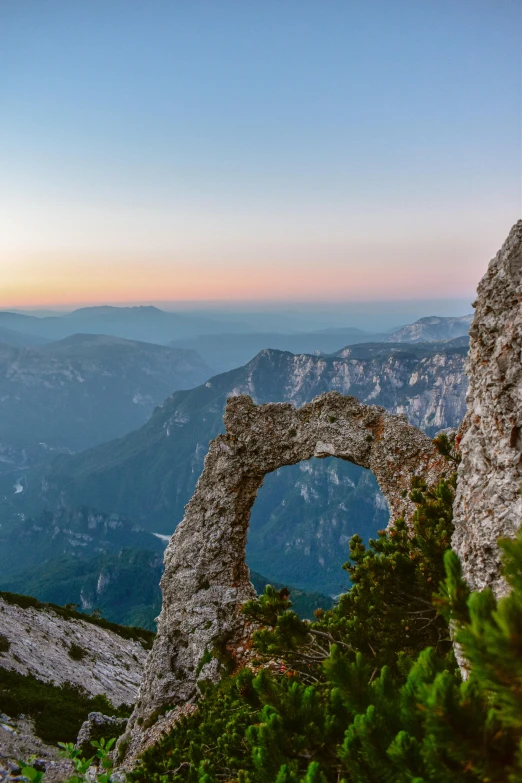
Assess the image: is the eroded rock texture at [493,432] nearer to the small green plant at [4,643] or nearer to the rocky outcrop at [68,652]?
the rocky outcrop at [68,652]

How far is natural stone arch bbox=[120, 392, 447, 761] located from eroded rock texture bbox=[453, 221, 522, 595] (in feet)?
32.1

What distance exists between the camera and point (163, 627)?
61.3 ft

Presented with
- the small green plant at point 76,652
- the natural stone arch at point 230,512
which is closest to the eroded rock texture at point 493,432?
the natural stone arch at point 230,512

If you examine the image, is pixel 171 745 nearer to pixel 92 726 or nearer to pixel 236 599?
pixel 236 599

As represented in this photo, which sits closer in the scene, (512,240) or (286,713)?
(286,713)

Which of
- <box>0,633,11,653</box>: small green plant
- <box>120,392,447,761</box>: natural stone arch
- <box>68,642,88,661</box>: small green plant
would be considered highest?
<box>120,392,447,761</box>: natural stone arch

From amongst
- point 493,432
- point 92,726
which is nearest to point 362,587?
point 493,432

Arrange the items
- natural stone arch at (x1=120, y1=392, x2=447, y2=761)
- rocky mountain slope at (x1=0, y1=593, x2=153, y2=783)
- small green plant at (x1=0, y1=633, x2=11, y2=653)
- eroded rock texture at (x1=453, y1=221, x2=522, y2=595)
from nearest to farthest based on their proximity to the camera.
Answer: eroded rock texture at (x1=453, y1=221, x2=522, y2=595) < natural stone arch at (x1=120, y1=392, x2=447, y2=761) < rocky mountain slope at (x1=0, y1=593, x2=153, y2=783) < small green plant at (x1=0, y1=633, x2=11, y2=653)

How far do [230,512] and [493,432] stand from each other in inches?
562

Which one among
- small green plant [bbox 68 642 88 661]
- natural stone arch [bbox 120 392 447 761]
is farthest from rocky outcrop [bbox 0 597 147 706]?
natural stone arch [bbox 120 392 447 761]

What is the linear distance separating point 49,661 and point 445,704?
1471 inches

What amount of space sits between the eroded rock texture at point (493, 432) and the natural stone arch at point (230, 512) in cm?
979

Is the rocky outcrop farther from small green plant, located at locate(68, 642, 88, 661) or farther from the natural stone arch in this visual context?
the natural stone arch

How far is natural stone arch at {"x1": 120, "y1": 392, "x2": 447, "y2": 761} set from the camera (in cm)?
1688
